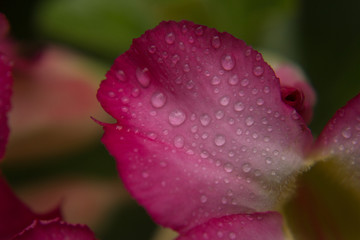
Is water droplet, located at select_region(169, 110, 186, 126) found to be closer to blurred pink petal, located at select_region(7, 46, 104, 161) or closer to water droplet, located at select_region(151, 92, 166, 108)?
water droplet, located at select_region(151, 92, 166, 108)

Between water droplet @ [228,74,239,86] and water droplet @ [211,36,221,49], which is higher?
water droplet @ [211,36,221,49]

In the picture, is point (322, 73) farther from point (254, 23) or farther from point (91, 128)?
point (91, 128)

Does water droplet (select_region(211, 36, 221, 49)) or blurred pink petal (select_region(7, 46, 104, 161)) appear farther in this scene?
blurred pink petal (select_region(7, 46, 104, 161))

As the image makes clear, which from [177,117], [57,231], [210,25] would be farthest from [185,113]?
[210,25]

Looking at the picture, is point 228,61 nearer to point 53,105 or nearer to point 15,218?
point 15,218

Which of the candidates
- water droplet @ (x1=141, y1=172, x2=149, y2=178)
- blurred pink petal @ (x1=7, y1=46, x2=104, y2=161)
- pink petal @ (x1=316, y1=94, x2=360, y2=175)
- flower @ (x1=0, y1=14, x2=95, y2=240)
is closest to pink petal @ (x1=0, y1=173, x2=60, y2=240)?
flower @ (x1=0, y1=14, x2=95, y2=240)

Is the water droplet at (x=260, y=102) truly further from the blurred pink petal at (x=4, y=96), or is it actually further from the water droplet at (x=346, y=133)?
the blurred pink petal at (x=4, y=96)

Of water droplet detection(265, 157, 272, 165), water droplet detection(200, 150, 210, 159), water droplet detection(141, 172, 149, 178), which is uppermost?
water droplet detection(265, 157, 272, 165)
